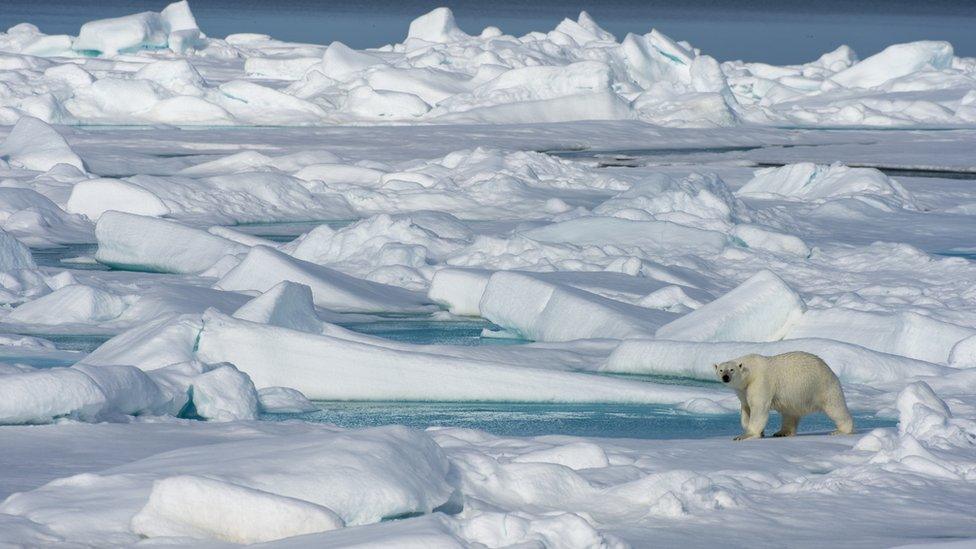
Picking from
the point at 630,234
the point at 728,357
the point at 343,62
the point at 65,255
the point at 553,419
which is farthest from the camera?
the point at 343,62

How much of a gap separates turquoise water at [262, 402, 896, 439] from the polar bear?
1.87 feet

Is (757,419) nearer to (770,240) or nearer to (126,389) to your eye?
(126,389)

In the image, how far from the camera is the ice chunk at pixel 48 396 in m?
5.15

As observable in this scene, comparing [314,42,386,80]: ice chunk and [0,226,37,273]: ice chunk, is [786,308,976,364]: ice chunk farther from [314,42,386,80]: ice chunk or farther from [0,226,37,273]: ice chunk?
[314,42,386,80]: ice chunk

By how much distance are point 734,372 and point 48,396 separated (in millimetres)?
2502

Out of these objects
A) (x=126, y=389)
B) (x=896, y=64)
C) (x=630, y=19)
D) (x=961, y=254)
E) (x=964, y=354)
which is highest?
(x=630, y=19)

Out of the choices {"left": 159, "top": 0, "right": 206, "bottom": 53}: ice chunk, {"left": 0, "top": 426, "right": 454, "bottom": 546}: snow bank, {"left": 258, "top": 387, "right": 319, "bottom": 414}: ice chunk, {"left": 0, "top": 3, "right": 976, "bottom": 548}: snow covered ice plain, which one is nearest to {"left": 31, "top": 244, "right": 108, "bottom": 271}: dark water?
{"left": 0, "top": 3, "right": 976, "bottom": 548}: snow covered ice plain

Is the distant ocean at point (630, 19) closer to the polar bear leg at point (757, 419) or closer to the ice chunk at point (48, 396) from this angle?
the polar bear leg at point (757, 419)

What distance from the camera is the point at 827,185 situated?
52.2 ft

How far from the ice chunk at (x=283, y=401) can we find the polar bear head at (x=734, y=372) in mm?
2021

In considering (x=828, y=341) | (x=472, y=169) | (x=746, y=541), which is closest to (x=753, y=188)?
(x=472, y=169)

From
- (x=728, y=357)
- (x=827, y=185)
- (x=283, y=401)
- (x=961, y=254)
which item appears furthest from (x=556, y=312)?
(x=827, y=185)

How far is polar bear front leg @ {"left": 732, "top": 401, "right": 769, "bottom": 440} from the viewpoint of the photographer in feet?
18.2

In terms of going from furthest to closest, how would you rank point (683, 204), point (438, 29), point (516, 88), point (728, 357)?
point (438, 29)
point (516, 88)
point (683, 204)
point (728, 357)
